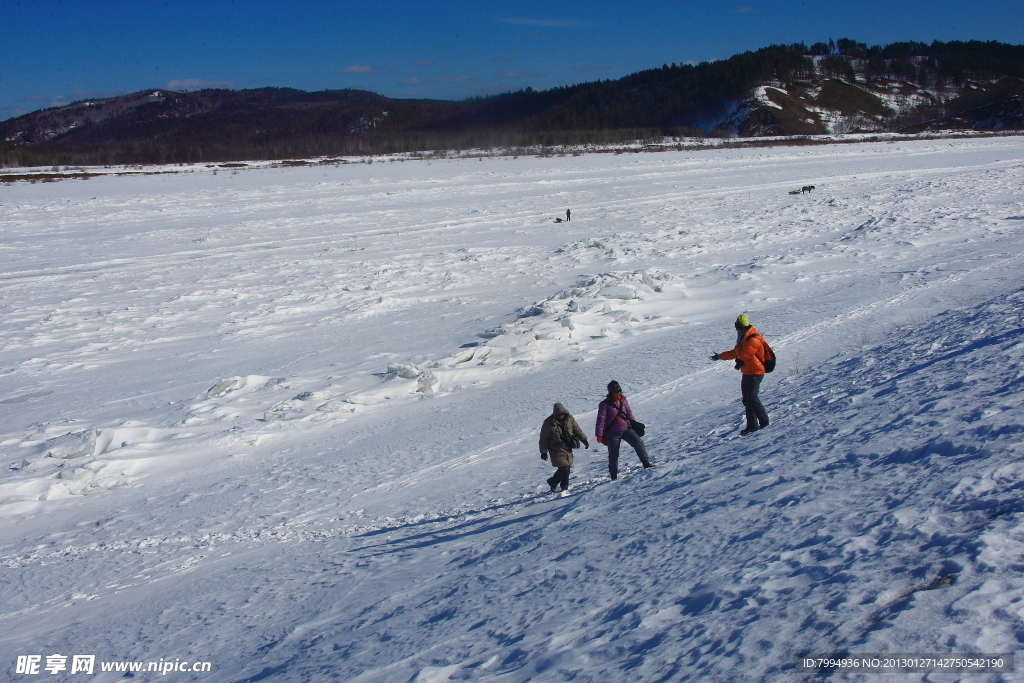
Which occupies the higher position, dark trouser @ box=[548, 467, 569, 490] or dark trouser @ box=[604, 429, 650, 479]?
dark trouser @ box=[604, 429, 650, 479]

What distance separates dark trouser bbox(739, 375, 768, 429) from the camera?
286 inches

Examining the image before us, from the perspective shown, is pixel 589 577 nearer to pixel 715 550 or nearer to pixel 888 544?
pixel 715 550

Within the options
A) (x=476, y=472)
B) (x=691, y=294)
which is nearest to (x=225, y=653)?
(x=476, y=472)

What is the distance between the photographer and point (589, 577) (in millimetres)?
4879

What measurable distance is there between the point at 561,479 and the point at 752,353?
2.47 meters

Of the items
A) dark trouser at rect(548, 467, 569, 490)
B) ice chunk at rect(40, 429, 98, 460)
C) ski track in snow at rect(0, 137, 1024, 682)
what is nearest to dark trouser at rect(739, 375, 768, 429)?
ski track in snow at rect(0, 137, 1024, 682)

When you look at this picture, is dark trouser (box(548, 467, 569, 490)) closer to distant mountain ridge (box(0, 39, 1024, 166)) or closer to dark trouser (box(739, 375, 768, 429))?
dark trouser (box(739, 375, 768, 429))

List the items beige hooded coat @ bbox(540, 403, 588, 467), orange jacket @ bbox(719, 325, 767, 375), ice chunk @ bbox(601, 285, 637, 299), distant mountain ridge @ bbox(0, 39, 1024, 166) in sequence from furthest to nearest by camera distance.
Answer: distant mountain ridge @ bbox(0, 39, 1024, 166), ice chunk @ bbox(601, 285, 637, 299), orange jacket @ bbox(719, 325, 767, 375), beige hooded coat @ bbox(540, 403, 588, 467)

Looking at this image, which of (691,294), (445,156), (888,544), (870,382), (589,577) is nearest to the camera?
(888,544)

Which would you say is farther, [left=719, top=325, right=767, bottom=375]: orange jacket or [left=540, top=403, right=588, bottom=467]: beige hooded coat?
[left=719, top=325, right=767, bottom=375]: orange jacket

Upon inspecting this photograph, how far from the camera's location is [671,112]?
135 m

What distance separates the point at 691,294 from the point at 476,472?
904 centimetres

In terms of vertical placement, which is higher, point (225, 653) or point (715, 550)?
point (715, 550)

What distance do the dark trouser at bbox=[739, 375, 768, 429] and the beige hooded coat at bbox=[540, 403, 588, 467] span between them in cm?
192
